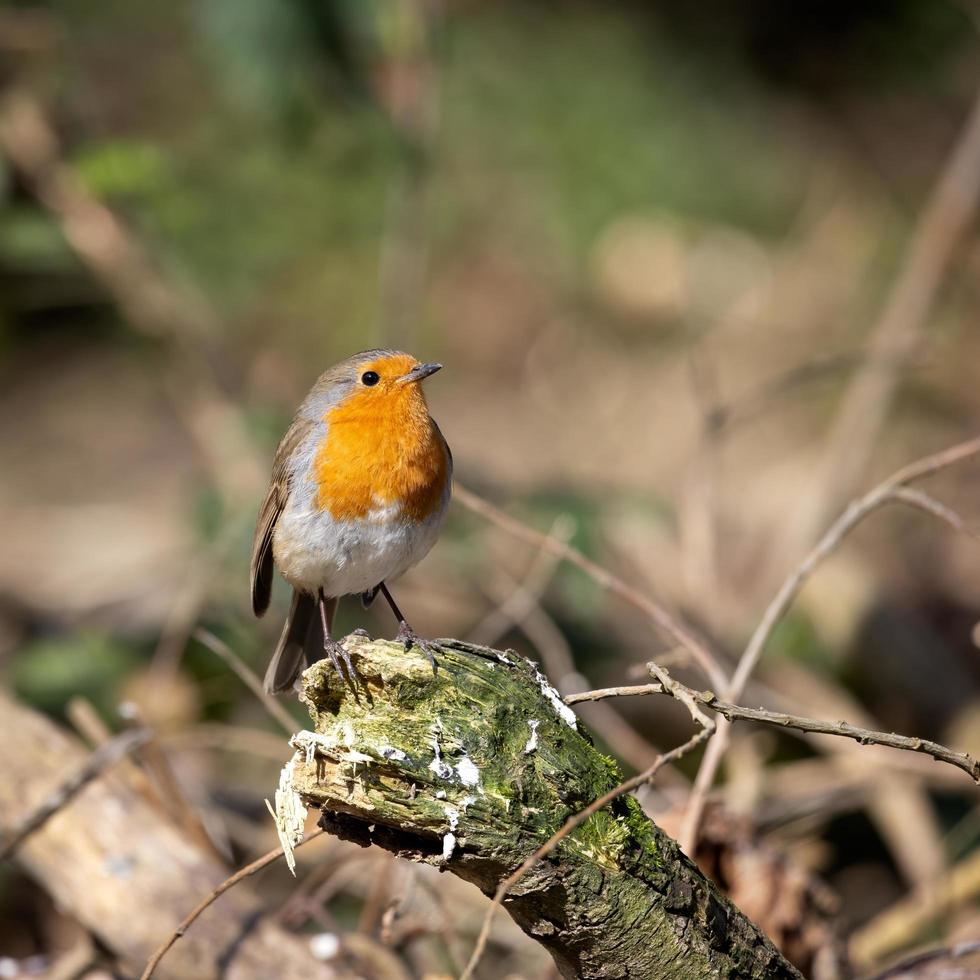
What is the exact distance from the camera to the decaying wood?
3.13m

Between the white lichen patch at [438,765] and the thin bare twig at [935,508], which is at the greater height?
the thin bare twig at [935,508]

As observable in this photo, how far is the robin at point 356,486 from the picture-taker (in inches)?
126

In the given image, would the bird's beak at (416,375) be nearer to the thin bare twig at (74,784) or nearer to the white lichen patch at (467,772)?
the thin bare twig at (74,784)

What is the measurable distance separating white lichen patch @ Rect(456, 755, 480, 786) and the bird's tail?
147 centimetres

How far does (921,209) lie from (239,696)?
20.6 feet

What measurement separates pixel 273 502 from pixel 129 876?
3.52ft

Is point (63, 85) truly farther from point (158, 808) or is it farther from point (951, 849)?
point (951, 849)

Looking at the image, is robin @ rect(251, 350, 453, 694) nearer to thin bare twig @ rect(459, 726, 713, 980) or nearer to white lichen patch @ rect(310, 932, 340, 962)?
white lichen patch @ rect(310, 932, 340, 962)

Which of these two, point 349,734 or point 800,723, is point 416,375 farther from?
point 800,723

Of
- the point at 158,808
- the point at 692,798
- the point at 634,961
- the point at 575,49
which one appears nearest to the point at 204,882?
the point at 158,808

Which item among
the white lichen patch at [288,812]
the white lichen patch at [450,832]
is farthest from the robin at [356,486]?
the white lichen patch at [450,832]

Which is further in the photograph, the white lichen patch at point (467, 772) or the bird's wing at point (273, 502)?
the bird's wing at point (273, 502)

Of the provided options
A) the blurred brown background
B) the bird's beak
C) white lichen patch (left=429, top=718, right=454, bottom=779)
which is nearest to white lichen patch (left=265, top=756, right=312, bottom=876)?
white lichen patch (left=429, top=718, right=454, bottom=779)

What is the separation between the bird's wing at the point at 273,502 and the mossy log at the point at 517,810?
4.10ft
